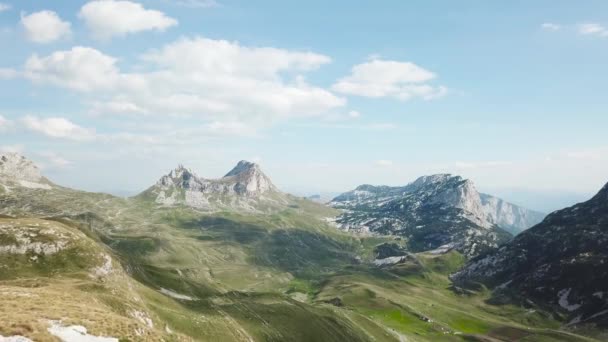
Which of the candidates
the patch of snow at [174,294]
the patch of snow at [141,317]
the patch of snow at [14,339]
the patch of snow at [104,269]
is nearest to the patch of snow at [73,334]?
the patch of snow at [14,339]

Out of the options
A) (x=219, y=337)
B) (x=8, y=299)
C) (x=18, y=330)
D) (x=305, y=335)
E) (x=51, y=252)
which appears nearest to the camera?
(x=18, y=330)

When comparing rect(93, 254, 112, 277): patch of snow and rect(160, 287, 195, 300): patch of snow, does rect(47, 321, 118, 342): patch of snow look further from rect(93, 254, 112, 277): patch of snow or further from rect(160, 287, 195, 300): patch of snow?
rect(160, 287, 195, 300): patch of snow

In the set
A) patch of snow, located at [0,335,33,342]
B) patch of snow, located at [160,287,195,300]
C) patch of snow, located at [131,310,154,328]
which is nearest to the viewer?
patch of snow, located at [0,335,33,342]

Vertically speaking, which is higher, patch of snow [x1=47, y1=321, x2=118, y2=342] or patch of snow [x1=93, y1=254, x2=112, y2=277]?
patch of snow [x1=47, y1=321, x2=118, y2=342]

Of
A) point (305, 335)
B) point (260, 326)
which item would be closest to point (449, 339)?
point (305, 335)

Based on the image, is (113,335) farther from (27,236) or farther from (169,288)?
(169,288)

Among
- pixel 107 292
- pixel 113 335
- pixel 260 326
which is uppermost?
pixel 113 335

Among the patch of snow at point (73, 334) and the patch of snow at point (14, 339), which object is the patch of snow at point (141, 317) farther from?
the patch of snow at point (14, 339)

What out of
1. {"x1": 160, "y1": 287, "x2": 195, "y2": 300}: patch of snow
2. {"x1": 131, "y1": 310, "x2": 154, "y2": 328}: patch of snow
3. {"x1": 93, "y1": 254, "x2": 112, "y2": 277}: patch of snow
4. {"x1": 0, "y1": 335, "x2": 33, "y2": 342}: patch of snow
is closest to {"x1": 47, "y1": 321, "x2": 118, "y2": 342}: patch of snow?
{"x1": 0, "y1": 335, "x2": 33, "y2": 342}: patch of snow
